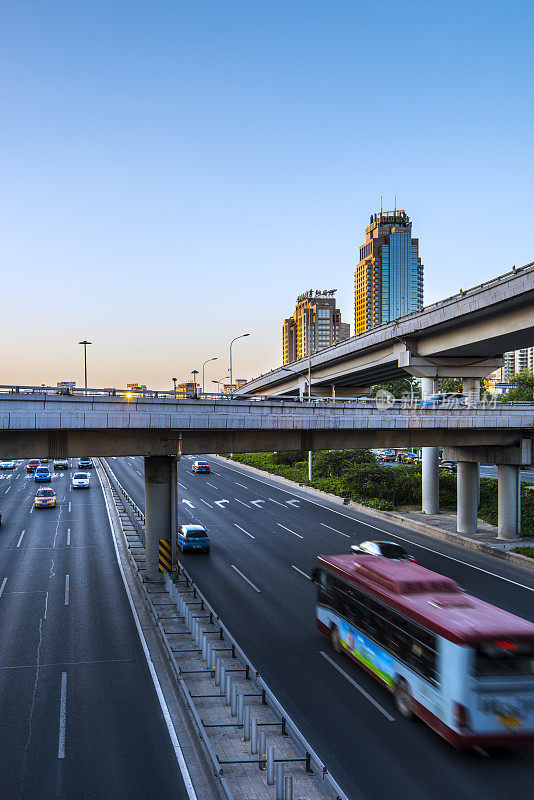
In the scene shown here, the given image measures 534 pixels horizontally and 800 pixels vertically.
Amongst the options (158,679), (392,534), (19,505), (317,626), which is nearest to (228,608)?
(317,626)

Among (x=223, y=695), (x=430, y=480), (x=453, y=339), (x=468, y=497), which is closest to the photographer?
(x=223, y=695)

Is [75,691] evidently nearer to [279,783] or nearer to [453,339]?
[279,783]

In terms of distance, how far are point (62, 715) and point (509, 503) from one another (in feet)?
102

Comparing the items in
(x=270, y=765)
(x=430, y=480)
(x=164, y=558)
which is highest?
(x=430, y=480)

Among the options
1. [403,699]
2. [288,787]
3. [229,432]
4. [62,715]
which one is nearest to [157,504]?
[229,432]

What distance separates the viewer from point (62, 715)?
48.9 feet

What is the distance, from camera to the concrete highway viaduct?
76.7ft

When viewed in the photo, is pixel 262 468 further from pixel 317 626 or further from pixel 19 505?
pixel 317 626

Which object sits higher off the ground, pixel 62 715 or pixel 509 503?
pixel 509 503

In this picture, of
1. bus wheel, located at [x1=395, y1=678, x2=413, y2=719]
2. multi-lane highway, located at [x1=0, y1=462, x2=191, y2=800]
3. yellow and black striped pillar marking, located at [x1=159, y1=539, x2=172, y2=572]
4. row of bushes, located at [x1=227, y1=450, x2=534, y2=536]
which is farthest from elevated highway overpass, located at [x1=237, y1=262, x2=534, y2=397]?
multi-lane highway, located at [x1=0, y1=462, x2=191, y2=800]

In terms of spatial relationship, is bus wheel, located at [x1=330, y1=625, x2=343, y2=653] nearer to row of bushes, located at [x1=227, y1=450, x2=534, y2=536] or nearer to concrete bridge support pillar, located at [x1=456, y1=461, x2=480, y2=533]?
concrete bridge support pillar, located at [x1=456, y1=461, x2=480, y2=533]

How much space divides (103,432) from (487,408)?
22659mm

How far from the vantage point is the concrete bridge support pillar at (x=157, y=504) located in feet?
88.5

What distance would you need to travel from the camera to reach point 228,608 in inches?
918
